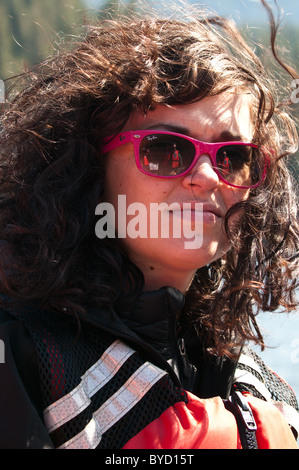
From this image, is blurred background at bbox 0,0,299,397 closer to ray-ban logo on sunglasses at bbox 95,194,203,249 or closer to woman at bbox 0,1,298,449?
woman at bbox 0,1,298,449

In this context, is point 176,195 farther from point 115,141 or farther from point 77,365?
point 77,365

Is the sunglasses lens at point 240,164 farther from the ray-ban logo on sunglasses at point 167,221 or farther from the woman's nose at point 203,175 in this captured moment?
the ray-ban logo on sunglasses at point 167,221

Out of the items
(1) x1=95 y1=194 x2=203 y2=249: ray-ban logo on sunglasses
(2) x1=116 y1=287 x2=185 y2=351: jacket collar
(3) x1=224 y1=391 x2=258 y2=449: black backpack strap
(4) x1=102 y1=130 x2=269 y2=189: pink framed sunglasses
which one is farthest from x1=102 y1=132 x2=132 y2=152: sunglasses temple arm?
(3) x1=224 y1=391 x2=258 y2=449: black backpack strap

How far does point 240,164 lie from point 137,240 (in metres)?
0.39

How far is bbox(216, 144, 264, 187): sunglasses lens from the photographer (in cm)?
165

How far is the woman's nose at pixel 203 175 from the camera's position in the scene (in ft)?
5.17

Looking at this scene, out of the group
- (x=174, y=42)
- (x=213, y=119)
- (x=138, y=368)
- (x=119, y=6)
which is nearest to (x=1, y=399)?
(x=138, y=368)

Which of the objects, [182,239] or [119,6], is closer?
[182,239]

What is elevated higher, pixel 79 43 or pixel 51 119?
pixel 79 43

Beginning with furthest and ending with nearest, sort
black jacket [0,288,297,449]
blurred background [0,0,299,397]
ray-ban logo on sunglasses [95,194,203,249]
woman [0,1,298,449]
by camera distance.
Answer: blurred background [0,0,299,397], ray-ban logo on sunglasses [95,194,203,249], woman [0,1,298,449], black jacket [0,288,297,449]

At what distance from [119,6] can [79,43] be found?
268 mm

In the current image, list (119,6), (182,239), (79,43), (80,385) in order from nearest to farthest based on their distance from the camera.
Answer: (80,385) → (182,239) → (79,43) → (119,6)
